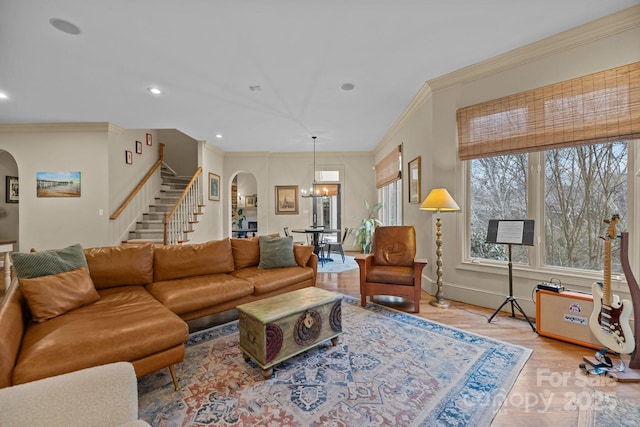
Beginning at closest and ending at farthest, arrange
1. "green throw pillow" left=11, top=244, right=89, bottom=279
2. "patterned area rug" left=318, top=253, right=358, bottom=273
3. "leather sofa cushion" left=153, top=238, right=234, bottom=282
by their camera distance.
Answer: "green throw pillow" left=11, top=244, right=89, bottom=279
"leather sofa cushion" left=153, top=238, right=234, bottom=282
"patterned area rug" left=318, top=253, right=358, bottom=273

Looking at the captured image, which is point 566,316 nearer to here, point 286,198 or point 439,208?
point 439,208

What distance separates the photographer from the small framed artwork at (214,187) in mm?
6605

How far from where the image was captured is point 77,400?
976 millimetres

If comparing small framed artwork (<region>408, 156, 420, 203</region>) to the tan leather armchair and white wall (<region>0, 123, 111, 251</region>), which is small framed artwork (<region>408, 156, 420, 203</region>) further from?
white wall (<region>0, 123, 111, 251</region>)

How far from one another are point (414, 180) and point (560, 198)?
1787mm

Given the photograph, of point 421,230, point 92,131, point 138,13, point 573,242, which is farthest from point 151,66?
point 573,242

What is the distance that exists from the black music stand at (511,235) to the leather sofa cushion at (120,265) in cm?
364

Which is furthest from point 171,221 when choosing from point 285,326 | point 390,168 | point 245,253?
point 390,168

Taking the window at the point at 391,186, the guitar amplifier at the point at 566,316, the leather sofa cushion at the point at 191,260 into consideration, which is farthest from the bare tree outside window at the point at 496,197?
the leather sofa cushion at the point at 191,260

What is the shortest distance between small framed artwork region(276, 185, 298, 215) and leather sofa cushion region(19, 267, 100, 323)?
5451mm

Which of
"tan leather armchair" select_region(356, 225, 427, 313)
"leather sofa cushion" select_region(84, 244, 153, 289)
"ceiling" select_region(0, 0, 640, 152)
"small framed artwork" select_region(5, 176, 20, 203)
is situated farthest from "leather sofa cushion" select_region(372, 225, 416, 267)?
"small framed artwork" select_region(5, 176, 20, 203)

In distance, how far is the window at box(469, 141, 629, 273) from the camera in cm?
248

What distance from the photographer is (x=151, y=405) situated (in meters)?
1.64

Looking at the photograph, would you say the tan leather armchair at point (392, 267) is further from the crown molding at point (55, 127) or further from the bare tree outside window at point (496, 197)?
the crown molding at point (55, 127)
